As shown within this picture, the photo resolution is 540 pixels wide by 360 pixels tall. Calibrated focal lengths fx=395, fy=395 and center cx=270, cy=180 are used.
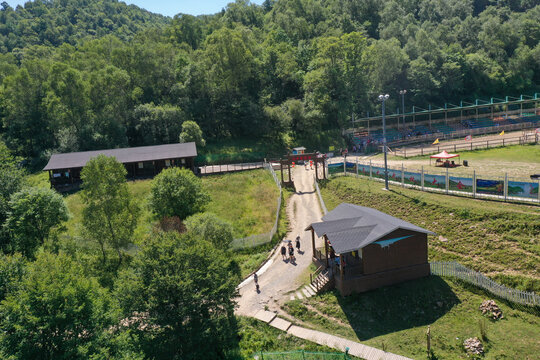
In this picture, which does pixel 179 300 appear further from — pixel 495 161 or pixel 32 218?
pixel 495 161

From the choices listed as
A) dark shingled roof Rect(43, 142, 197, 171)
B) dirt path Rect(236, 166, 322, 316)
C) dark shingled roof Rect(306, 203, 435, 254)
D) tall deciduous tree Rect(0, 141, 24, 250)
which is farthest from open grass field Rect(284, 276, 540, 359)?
dark shingled roof Rect(43, 142, 197, 171)

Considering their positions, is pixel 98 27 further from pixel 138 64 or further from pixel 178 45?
pixel 138 64

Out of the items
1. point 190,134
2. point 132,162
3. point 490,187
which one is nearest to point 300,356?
point 490,187

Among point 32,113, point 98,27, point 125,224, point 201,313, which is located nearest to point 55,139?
point 32,113

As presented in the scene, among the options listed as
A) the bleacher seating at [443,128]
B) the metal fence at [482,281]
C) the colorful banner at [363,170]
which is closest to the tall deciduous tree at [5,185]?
the colorful banner at [363,170]

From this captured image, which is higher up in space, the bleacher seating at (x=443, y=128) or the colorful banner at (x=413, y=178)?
the bleacher seating at (x=443, y=128)

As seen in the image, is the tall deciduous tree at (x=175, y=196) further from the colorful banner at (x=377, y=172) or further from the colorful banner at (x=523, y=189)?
the colorful banner at (x=523, y=189)
